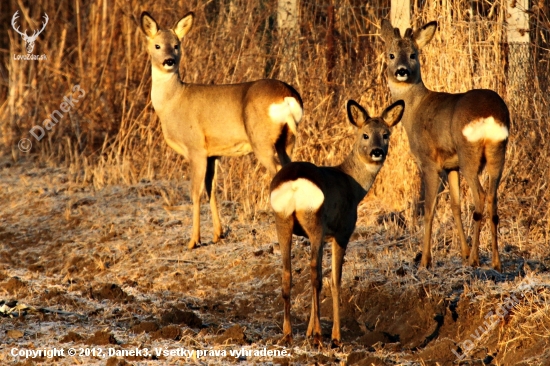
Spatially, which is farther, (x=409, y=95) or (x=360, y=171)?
(x=409, y=95)

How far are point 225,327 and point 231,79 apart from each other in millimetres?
5159

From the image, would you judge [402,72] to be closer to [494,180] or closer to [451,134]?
[451,134]

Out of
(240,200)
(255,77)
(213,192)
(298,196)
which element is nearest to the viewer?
(298,196)

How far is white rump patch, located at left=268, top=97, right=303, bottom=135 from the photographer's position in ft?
27.5

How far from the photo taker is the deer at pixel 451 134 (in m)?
7.12

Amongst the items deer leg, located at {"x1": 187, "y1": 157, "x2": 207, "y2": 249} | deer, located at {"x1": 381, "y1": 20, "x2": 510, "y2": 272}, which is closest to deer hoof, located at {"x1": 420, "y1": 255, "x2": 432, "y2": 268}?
deer, located at {"x1": 381, "y1": 20, "x2": 510, "y2": 272}

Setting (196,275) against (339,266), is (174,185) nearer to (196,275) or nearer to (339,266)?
(196,275)

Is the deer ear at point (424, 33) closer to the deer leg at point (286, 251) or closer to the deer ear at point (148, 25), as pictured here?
the deer ear at point (148, 25)

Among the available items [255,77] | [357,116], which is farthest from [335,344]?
[255,77]

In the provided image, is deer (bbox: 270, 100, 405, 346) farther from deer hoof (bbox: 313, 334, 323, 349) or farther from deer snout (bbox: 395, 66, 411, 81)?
deer snout (bbox: 395, 66, 411, 81)

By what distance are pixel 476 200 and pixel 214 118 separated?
9.11ft

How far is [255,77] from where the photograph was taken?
11109 mm

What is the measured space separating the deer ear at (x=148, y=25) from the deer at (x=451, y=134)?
237 centimetres

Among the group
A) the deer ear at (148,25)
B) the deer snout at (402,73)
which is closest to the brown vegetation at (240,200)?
the deer snout at (402,73)
